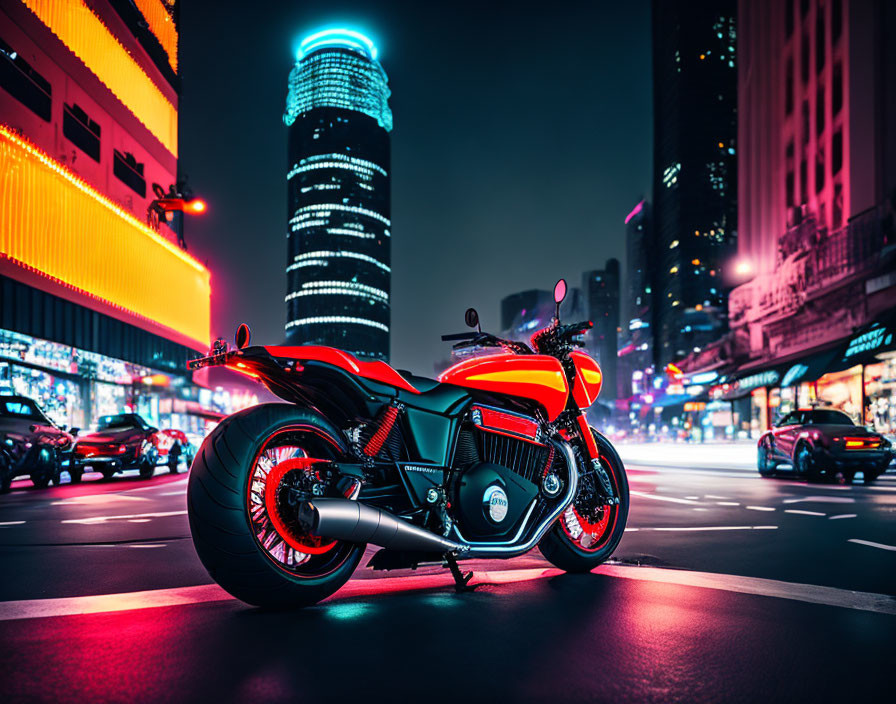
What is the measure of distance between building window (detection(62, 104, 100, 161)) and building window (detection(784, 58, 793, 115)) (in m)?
44.9

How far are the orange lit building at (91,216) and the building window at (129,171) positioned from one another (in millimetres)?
125

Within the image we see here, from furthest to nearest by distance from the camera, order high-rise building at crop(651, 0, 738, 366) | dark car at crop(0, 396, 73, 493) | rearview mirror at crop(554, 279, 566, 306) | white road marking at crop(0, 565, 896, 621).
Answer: high-rise building at crop(651, 0, 738, 366) → dark car at crop(0, 396, 73, 493) → rearview mirror at crop(554, 279, 566, 306) → white road marking at crop(0, 565, 896, 621)

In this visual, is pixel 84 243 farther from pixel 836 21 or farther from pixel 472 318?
pixel 836 21

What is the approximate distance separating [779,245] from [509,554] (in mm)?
47174

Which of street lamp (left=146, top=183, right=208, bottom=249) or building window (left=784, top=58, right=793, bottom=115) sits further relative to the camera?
building window (left=784, top=58, right=793, bottom=115)

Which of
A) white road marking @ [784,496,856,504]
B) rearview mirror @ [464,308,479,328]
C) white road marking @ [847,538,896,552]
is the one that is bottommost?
white road marking @ [784,496,856,504]

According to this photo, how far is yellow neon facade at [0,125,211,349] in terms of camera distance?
30047mm

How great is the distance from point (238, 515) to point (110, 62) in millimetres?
44705

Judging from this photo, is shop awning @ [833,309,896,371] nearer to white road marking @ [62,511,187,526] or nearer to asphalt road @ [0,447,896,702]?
asphalt road @ [0,447,896,702]

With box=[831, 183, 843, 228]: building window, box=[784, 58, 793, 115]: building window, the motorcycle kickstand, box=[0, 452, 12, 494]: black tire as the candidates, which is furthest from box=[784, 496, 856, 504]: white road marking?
box=[784, 58, 793, 115]: building window

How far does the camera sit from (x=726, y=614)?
361 centimetres

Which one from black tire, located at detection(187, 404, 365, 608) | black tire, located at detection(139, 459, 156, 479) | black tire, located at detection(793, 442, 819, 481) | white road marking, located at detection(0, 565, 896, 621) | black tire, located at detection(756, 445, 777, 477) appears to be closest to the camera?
black tire, located at detection(187, 404, 365, 608)

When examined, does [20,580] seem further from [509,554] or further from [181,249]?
[181,249]

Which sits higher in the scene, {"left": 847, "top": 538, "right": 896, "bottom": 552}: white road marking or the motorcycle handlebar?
the motorcycle handlebar
